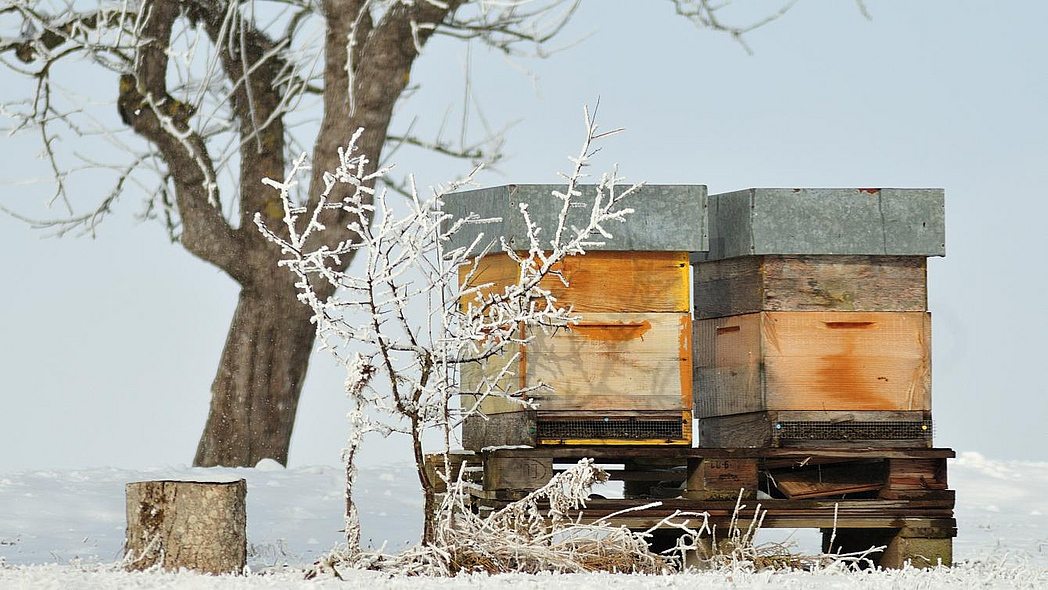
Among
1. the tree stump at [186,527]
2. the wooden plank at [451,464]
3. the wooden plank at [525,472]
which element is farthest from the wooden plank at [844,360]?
the tree stump at [186,527]

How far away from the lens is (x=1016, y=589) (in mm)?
3943

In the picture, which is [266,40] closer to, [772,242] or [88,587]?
[772,242]

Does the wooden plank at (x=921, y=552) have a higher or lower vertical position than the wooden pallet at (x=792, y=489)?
lower

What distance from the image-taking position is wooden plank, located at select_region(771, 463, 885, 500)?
16.4 ft

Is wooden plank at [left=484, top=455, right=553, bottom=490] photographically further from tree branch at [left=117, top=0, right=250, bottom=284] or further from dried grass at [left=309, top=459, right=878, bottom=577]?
tree branch at [left=117, top=0, right=250, bottom=284]

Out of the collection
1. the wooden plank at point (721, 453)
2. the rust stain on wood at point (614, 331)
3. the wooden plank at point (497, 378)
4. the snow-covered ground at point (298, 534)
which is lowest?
the snow-covered ground at point (298, 534)

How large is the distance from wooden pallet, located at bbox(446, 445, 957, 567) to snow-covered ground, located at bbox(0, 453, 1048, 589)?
0.61 ft

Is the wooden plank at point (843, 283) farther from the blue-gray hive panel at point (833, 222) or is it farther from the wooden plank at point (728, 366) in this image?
the wooden plank at point (728, 366)

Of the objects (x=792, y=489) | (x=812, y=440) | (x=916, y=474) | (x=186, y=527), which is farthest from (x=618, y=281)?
(x=186, y=527)

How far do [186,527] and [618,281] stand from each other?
1918 millimetres

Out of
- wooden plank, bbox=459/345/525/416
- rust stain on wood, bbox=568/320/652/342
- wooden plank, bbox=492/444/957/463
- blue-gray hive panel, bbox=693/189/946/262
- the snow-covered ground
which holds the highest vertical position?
blue-gray hive panel, bbox=693/189/946/262

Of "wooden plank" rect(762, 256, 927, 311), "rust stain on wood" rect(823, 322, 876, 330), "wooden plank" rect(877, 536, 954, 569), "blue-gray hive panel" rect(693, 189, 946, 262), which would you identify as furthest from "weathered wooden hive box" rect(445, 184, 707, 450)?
"wooden plank" rect(877, 536, 954, 569)

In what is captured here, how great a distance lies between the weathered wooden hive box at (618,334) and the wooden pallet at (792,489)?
0.37ft

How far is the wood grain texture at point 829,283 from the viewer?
4.80 m
